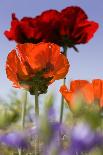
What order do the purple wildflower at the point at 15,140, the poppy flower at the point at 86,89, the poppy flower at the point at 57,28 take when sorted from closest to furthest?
the purple wildflower at the point at 15,140 < the poppy flower at the point at 86,89 < the poppy flower at the point at 57,28

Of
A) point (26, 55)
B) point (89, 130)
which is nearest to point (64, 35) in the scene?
point (26, 55)

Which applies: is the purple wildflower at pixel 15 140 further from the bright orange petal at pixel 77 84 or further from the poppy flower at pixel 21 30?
the poppy flower at pixel 21 30

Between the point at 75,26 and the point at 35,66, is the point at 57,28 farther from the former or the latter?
the point at 35,66

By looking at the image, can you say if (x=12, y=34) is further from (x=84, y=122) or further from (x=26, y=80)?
(x=84, y=122)

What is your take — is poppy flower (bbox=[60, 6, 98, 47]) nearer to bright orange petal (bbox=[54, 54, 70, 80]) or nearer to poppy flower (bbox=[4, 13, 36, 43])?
poppy flower (bbox=[4, 13, 36, 43])

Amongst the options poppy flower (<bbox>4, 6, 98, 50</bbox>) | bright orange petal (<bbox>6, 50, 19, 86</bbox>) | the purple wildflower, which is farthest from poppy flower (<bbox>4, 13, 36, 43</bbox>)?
the purple wildflower

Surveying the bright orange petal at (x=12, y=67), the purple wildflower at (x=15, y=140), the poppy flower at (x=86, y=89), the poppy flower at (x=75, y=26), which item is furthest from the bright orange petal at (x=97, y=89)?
the poppy flower at (x=75, y=26)
